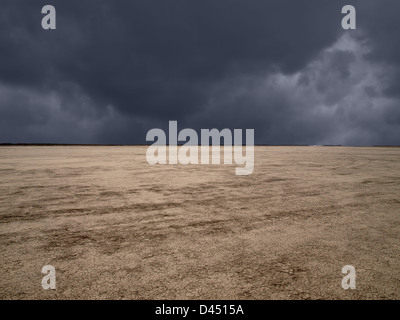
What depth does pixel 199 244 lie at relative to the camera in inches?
92.5

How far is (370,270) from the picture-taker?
1.91 metres

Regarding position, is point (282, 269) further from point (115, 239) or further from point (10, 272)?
point (10, 272)

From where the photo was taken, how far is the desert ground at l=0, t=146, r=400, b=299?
5.53 feet

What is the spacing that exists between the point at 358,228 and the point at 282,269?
1.48 m

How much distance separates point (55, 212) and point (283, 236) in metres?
3.07

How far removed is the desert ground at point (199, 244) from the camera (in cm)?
168
